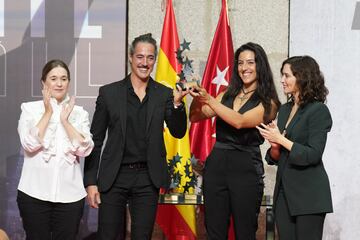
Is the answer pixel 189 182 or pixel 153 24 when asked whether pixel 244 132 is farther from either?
pixel 153 24

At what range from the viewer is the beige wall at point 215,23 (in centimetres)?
482

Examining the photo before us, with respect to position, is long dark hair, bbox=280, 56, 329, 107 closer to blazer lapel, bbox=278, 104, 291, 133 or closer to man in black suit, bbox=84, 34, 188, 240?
blazer lapel, bbox=278, 104, 291, 133

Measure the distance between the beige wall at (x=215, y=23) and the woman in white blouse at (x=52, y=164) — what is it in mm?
1578

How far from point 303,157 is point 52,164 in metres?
1.29

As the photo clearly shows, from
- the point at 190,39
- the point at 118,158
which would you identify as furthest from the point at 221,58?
the point at 118,158

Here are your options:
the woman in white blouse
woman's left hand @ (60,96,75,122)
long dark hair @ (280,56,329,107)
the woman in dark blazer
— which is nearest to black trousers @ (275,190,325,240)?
the woman in dark blazer

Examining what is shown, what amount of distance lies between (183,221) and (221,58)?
1207 millimetres

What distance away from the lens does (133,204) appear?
124 inches

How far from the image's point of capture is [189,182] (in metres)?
4.14

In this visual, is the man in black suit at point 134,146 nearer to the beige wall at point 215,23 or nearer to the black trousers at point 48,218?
the black trousers at point 48,218

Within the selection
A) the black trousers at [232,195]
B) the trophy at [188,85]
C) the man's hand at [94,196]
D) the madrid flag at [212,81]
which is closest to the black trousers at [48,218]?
the man's hand at [94,196]

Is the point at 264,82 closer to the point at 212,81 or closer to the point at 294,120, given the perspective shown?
the point at 294,120

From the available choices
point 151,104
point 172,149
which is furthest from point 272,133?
point 172,149

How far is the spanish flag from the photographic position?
4438mm
